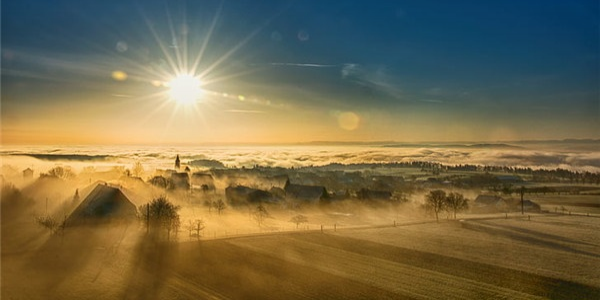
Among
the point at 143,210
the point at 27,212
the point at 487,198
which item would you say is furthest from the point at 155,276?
the point at 487,198

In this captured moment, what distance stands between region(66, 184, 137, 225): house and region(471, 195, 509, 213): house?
63.4 metres

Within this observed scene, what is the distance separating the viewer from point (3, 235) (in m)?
46.5

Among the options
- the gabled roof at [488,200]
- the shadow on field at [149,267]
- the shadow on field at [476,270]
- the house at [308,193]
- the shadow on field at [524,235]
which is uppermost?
the house at [308,193]

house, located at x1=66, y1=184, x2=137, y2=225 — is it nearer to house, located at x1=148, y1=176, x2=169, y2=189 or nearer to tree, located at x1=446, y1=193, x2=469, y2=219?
house, located at x1=148, y1=176, x2=169, y2=189

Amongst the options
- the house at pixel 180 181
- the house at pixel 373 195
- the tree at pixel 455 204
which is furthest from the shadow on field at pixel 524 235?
the house at pixel 180 181

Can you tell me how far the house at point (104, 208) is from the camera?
168ft

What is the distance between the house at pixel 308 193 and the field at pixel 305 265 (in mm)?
31125

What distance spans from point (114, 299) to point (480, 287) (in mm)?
25560

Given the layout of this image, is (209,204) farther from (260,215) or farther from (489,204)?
(489,204)

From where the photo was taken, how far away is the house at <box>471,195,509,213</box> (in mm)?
84375

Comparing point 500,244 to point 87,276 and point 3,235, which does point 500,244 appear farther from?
point 3,235

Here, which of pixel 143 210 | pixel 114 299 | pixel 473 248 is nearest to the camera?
pixel 114 299

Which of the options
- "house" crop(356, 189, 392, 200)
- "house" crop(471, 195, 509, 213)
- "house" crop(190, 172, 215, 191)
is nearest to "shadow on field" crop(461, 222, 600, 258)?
"house" crop(471, 195, 509, 213)

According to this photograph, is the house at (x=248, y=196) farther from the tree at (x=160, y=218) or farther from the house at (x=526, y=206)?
the house at (x=526, y=206)
